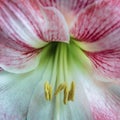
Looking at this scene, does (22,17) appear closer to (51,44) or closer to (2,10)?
(2,10)

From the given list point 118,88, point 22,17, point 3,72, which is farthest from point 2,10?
point 118,88

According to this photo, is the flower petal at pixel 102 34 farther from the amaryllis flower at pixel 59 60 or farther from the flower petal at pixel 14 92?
the flower petal at pixel 14 92

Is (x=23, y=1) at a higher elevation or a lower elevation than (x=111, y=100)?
higher

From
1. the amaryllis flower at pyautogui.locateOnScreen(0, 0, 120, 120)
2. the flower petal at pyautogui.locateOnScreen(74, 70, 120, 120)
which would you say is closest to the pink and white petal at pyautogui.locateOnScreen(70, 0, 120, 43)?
the amaryllis flower at pyautogui.locateOnScreen(0, 0, 120, 120)

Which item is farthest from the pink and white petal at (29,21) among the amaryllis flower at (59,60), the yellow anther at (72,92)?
the yellow anther at (72,92)

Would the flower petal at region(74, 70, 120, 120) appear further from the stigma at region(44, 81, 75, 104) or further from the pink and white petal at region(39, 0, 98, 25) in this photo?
the pink and white petal at region(39, 0, 98, 25)

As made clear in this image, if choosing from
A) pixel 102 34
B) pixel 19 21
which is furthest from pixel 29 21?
pixel 102 34

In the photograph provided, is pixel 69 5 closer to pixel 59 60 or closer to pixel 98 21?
pixel 98 21
